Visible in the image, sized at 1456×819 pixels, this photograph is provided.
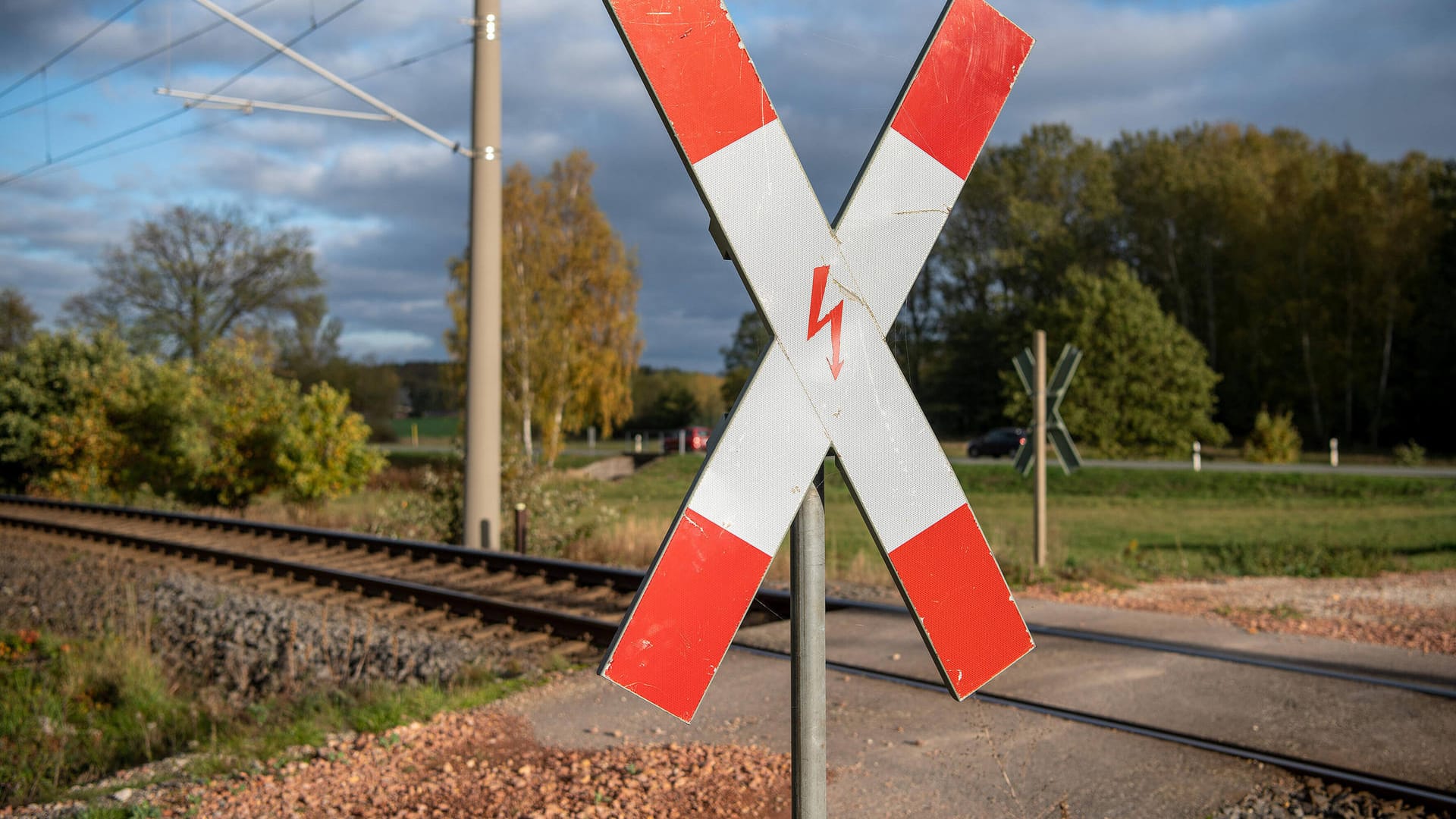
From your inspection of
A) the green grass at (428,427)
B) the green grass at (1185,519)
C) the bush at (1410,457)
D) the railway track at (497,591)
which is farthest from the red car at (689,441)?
the green grass at (428,427)

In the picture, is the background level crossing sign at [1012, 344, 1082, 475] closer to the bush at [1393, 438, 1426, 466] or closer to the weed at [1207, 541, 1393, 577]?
the weed at [1207, 541, 1393, 577]

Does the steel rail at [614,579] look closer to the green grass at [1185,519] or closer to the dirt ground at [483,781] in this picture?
the dirt ground at [483,781]

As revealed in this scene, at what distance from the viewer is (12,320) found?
5222 centimetres

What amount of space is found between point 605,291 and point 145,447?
14.1 metres

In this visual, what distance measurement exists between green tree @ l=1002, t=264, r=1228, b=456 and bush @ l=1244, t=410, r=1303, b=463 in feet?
19.2

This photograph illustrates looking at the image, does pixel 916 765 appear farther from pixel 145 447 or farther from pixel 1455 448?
pixel 1455 448

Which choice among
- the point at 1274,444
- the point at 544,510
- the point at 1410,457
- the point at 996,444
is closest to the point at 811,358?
the point at 544,510

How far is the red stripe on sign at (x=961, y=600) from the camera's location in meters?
1.89

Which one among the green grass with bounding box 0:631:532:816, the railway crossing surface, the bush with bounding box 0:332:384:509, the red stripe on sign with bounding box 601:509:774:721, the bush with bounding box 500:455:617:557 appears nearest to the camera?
the red stripe on sign with bounding box 601:509:774:721

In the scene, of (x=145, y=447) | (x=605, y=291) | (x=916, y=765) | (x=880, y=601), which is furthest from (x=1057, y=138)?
(x=916, y=765)

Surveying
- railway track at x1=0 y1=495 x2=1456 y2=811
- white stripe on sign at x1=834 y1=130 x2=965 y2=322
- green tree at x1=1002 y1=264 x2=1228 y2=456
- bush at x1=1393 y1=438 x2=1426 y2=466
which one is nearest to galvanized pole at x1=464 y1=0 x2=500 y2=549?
railway track at x1=0 y1=495 x2=1456 y2=811

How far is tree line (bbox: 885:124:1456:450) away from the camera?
43469 millimetres

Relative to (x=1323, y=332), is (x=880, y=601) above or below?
below

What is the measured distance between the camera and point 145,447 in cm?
2466
